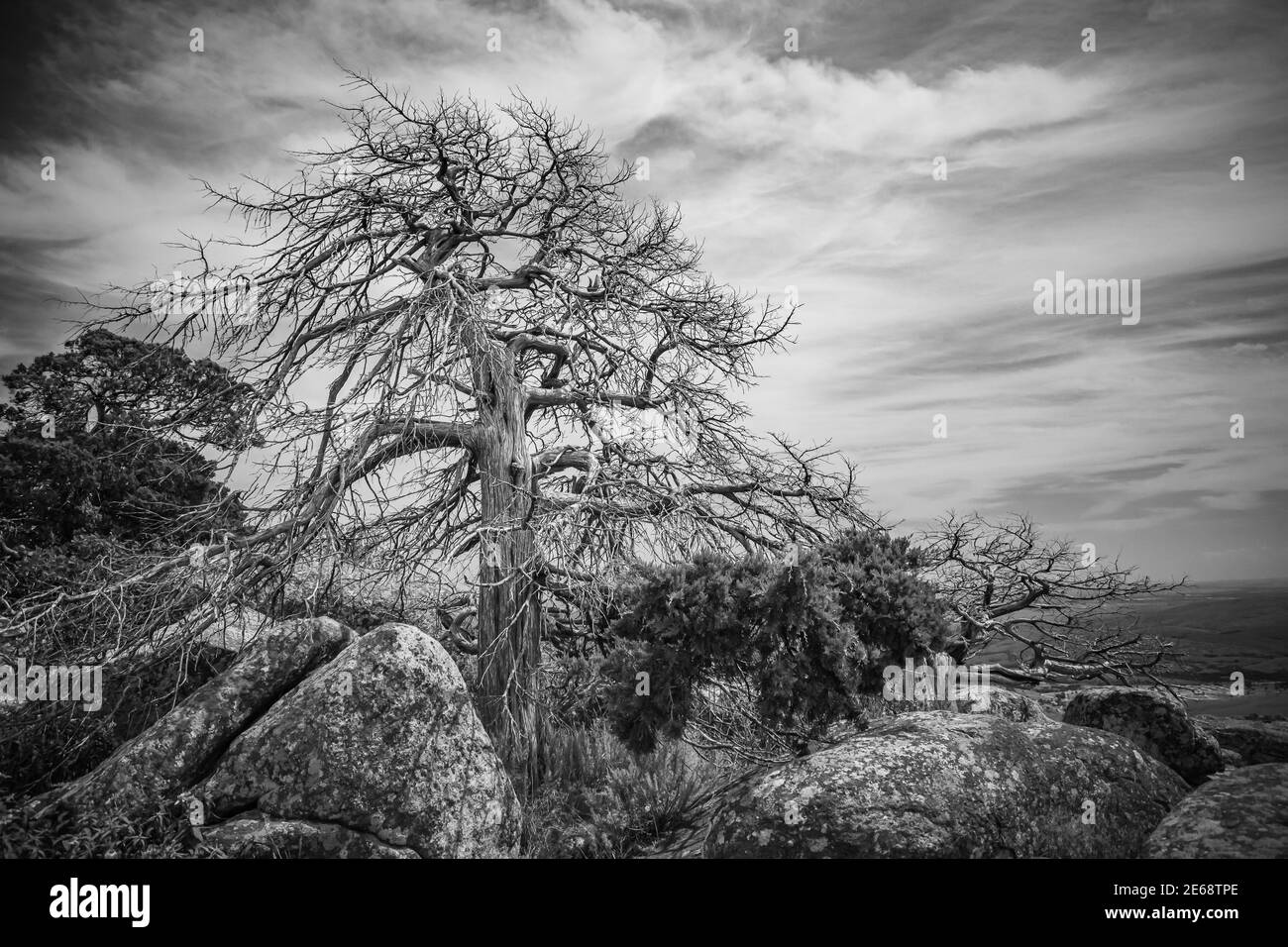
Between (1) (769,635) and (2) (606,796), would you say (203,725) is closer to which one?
(2) (606,796)

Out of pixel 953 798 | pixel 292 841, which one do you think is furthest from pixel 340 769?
pixel 953 798

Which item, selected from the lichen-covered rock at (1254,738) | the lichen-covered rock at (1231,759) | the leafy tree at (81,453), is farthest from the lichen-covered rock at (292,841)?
the leafy tree at (81,453)

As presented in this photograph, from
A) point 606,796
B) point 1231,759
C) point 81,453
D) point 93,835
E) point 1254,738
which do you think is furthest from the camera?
point 81,453

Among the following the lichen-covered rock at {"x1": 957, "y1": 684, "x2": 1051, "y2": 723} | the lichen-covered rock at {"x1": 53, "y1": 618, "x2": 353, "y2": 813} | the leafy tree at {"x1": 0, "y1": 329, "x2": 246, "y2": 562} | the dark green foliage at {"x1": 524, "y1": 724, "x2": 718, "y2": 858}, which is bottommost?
the dark green foliage at {"x1": 524, "y1": 724, "x2": 718, "y2": 858}

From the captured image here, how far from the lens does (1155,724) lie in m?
8.65

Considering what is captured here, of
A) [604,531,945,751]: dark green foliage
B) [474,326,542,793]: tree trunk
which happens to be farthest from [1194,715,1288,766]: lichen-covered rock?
[474,326,542,793]: tree trunk

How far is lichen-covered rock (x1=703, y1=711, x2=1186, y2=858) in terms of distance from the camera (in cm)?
622

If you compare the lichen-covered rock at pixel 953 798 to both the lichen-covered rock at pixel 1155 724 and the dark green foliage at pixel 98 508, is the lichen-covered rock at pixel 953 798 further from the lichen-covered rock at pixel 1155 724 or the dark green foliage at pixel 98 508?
the dark green foliage at pixel 98 508

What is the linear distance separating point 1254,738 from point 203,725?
11471mm

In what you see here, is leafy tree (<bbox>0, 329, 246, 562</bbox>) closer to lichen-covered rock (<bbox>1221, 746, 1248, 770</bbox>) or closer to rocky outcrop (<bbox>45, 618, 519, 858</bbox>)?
Answer: rocky outcrop (<bbox>45, 618, 519, 858</bbox>)

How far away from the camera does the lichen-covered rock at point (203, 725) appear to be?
7.37 metres

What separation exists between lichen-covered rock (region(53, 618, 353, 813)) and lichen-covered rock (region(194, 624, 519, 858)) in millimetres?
390

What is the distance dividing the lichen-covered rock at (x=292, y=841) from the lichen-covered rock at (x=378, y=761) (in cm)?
9
